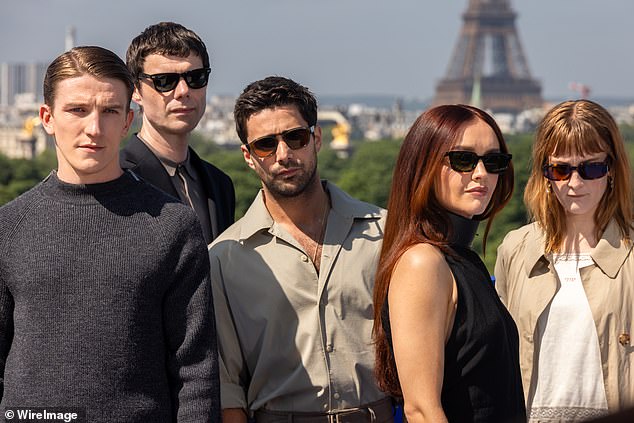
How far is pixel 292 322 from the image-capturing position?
4.75 meters

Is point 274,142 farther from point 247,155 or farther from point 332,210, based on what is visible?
point 332,210

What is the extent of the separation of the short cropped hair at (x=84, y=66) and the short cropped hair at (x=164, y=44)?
1103 millimetres

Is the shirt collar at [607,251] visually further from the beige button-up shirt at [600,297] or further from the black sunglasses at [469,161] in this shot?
the black sunglasses at [469,161]

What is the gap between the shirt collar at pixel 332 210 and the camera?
482 centimetres

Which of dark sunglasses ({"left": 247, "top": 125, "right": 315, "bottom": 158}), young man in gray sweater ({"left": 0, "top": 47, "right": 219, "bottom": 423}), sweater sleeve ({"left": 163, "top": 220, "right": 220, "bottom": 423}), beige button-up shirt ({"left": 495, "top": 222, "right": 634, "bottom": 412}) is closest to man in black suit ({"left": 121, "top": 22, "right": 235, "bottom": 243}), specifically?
dark sunglasses ({"left": 247, "top": 125, "right": 315, "bottom": 158})

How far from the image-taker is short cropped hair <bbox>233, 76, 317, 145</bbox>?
15.6 ft

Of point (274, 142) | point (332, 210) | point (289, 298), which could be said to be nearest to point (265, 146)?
point (274, 142)

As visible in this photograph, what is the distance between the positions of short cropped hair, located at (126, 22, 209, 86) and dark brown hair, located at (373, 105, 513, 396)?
1.52m

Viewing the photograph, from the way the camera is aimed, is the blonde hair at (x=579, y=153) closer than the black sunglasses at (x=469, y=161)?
No

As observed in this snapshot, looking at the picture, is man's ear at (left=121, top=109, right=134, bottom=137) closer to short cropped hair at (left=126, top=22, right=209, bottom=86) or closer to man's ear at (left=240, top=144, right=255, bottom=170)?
man's ear at (left=240, top=144, right=255, bottom=170)

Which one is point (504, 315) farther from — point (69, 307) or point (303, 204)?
point (69, 307)

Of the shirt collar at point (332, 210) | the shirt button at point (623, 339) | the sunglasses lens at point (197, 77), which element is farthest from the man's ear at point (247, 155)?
the shirt button at point (623, 339)

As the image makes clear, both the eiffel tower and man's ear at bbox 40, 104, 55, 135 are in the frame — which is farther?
the eiffel tower

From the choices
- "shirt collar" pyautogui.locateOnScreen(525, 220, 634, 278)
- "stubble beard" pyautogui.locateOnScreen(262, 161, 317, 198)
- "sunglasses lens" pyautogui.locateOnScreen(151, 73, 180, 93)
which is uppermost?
"sunglasses lens" pyautogui.locateOnScreen(151, 73, 180, 93)
